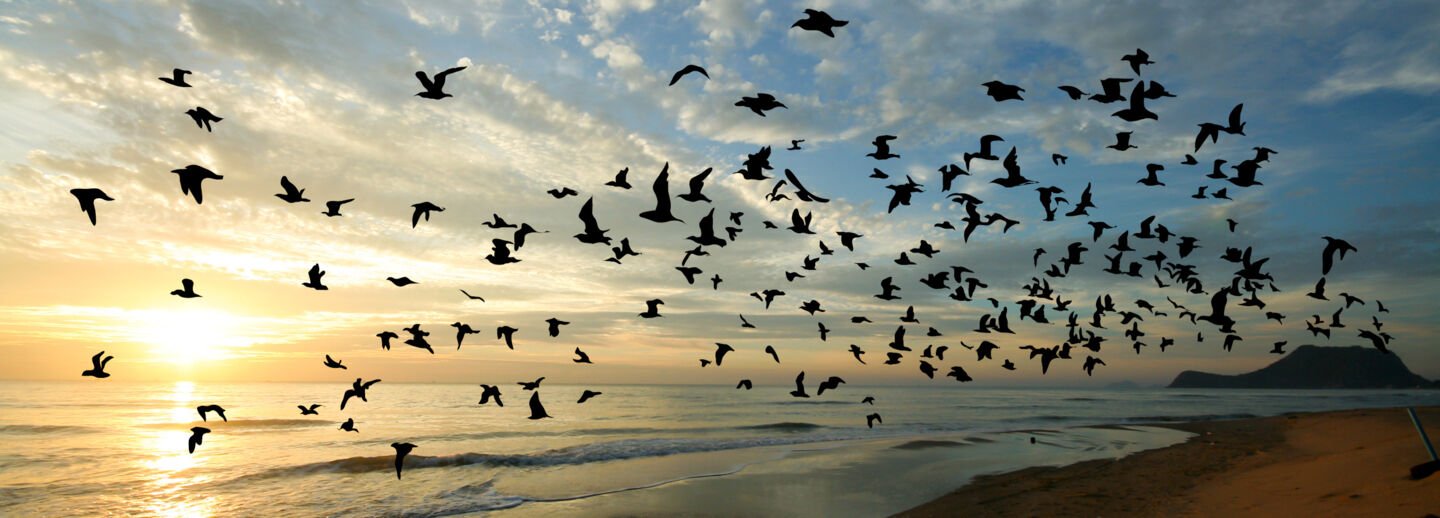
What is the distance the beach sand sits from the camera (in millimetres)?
12633

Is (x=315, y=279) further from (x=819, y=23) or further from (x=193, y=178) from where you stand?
(x=819, y=23)

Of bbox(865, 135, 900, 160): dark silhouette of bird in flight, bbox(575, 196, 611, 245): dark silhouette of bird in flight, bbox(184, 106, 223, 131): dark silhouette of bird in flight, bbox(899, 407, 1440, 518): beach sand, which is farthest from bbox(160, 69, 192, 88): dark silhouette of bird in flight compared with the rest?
bbox(899, 407, 1440, 518): beach sand

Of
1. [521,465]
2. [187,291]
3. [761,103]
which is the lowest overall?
[521,465]

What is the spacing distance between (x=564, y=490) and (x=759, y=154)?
16.7 meters

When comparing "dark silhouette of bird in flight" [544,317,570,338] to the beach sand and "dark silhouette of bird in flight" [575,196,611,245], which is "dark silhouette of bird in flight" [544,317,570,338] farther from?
the beach sand

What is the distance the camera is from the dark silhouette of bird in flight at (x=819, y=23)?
9.53 m

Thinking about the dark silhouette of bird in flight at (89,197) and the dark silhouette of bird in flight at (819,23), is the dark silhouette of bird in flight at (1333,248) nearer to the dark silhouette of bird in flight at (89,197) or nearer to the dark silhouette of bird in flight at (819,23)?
the dark silhouette of bird in flight at (819,23)

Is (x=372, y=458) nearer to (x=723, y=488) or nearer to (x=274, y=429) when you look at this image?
(x=723, y=488)

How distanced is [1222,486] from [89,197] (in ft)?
90.8

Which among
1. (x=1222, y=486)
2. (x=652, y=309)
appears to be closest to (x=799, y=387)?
(x=652, y=309)

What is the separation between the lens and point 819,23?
9.70 meters

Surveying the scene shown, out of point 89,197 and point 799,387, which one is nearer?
point 89,197

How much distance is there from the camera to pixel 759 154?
12.4 metres

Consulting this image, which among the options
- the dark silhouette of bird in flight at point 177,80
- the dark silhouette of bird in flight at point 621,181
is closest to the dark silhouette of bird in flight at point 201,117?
the dark silhouette of bird in flight at point 177,80
